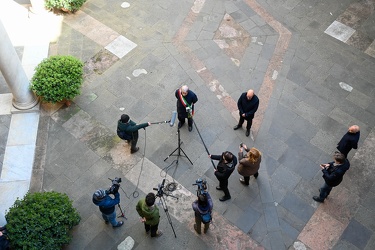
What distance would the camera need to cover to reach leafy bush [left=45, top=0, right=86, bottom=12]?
1166 centimetres

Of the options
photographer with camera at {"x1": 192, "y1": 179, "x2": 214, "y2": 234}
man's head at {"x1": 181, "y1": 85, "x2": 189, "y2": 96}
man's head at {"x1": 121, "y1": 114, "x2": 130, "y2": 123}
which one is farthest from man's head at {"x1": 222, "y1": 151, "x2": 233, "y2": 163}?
man's head at {"x1": 121, "y1": 114, "x2": 130, "y2": 123}

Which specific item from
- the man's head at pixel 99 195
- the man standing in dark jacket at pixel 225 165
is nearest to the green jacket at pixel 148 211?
the man's head at pixel 99 195

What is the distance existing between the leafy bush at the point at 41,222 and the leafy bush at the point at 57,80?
283 cm

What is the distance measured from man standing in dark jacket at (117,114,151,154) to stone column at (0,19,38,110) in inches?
113

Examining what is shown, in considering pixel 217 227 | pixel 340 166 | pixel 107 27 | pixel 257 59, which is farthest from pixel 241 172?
pixel 107 27

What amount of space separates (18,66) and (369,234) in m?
8.53

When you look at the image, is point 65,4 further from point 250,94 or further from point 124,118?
point 250,94

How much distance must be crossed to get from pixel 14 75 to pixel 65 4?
346 centimetres

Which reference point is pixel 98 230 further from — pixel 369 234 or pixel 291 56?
pixel 291 56

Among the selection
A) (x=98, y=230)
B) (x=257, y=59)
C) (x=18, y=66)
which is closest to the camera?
(x=98, y=230)

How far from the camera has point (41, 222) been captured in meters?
7.14

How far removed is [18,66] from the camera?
9273 millimetres

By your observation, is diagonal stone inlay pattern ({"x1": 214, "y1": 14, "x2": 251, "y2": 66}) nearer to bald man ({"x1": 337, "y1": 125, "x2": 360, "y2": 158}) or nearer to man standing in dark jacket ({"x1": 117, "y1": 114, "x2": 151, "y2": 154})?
bald man ({"x1": 337, "y1": 125, "x2": 360, "y2": 158})

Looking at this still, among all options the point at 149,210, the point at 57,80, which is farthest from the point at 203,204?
the point at 57,80
